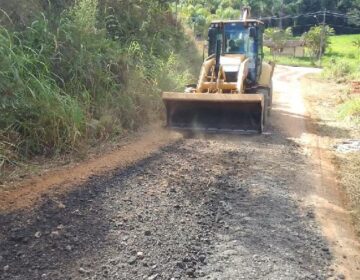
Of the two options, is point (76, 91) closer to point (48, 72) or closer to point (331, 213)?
point (48, 72)

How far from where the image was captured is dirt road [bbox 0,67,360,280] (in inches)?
145

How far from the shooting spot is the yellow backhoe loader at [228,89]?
347 inches

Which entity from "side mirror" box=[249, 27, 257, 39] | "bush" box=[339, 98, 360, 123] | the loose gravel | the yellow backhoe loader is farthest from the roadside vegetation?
"bush" box=[339, 98, 360, 123]

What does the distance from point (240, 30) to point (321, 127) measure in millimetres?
3096

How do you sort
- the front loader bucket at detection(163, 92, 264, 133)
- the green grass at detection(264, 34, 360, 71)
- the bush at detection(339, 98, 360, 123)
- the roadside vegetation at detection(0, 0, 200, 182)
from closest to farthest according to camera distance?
the roadside vegetation at detection(0, 0, 200, 182) → the front loader bucket at detection(163, 92, 264, 133) → the bush at detection(339, 98, 360, 123) → the green grass at detection(264, 34, 360, 71)

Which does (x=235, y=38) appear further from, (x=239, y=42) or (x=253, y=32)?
(x=253, y=32)

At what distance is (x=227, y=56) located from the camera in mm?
10523

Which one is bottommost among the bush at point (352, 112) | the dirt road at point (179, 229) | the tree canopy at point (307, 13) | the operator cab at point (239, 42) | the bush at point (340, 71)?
the dirt road at point (179, 229)

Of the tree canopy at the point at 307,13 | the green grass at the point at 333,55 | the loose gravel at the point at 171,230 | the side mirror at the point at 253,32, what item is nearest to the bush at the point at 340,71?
the side mirror at the point at 253,32

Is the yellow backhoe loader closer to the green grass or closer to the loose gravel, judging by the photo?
the loose gravel

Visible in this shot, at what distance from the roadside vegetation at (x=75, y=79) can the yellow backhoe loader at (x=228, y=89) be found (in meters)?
0.91

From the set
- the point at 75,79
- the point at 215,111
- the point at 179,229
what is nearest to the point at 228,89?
the point at 215,111

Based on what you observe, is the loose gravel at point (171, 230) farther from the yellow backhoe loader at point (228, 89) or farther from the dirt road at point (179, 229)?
the yellow backhoe loader at point (228, 89)

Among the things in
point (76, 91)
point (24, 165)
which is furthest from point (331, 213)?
point (76, 91)
